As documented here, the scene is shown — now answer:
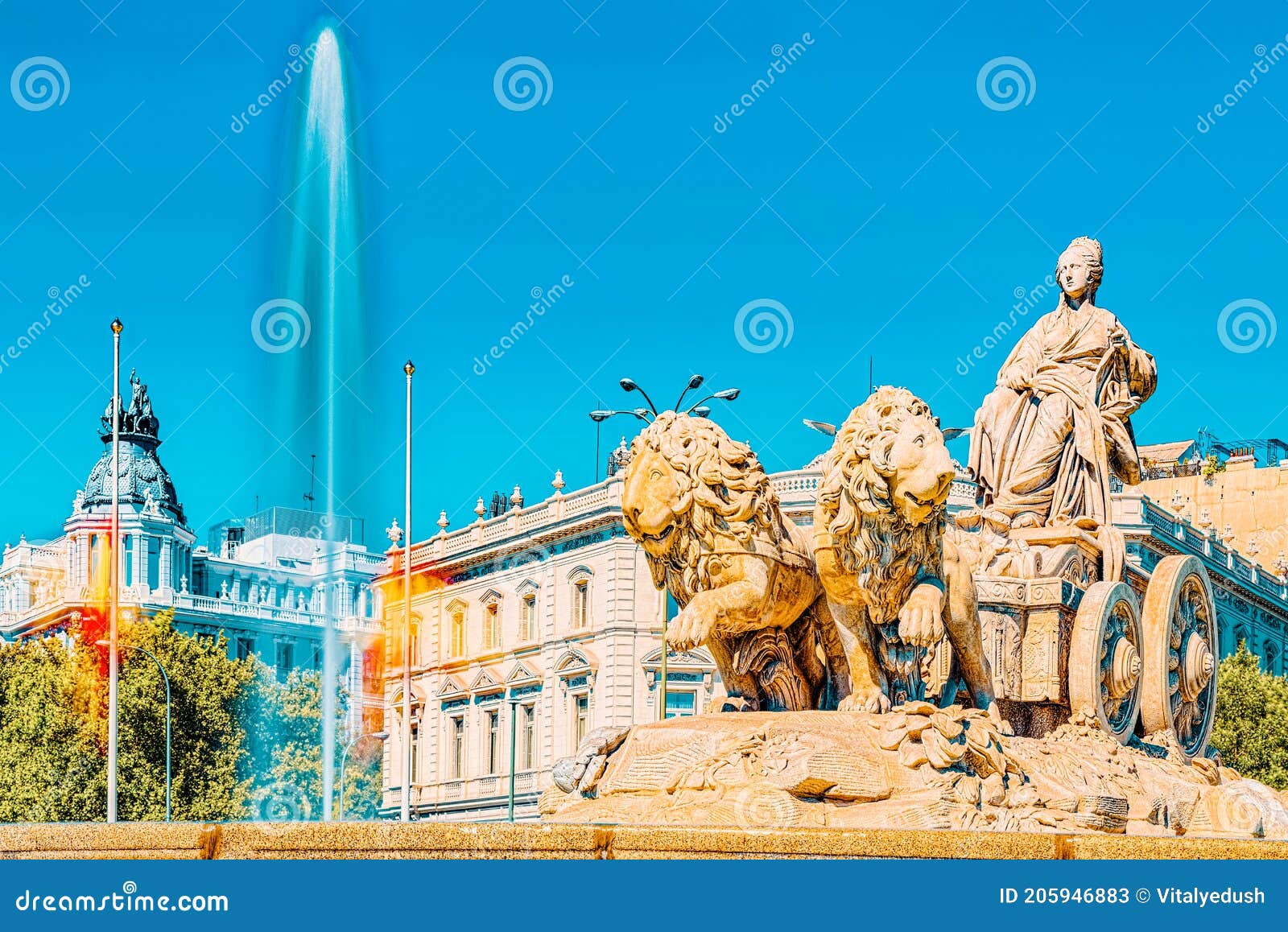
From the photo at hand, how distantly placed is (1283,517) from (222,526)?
157ft

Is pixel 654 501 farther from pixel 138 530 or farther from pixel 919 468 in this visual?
pixel 138 530

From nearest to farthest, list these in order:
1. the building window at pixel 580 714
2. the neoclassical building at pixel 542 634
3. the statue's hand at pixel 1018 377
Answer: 1. the statue's hand at pixel 1018 377
2. the neoclassical building at pixel 542 634
3. the building window at pixel 580 714

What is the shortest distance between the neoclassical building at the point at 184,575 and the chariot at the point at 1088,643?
54.3 m

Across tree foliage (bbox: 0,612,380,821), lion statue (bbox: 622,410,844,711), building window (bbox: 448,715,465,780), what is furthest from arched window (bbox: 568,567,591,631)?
lion statue (bbox: 622,410,844,711)

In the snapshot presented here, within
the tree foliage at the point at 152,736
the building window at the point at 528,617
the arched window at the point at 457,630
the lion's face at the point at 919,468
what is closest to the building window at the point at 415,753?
the arched window at the point at 457,630

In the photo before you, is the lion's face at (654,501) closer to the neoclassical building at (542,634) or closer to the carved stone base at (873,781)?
the carved stone base at (873,781)

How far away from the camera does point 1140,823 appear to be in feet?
48.2

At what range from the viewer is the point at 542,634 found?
73375 millimetres

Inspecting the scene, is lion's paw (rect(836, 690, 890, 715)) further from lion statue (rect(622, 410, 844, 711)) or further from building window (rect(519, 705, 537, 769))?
building window (rect(519, 705, 537, 769))

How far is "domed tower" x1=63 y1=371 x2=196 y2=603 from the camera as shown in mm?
86688

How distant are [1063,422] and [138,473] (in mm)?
82538

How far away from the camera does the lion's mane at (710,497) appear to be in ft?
47.5

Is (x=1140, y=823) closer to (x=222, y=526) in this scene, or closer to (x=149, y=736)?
(x=149, y=736)

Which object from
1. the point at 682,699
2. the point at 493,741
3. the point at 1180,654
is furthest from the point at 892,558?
the point at 493,741
